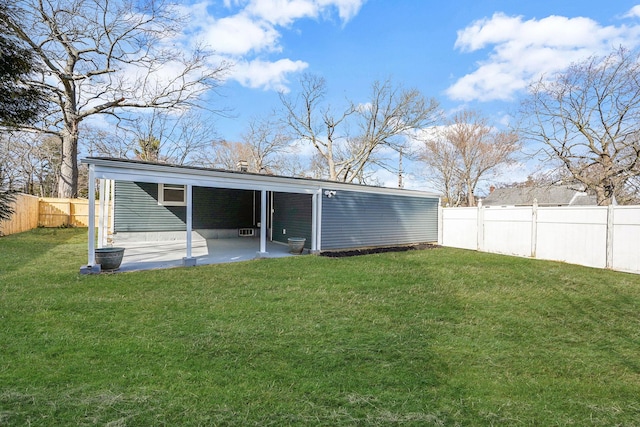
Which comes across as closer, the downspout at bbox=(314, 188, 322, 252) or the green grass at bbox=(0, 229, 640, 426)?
the green grass at bbox=(0, 229, 640, 426)

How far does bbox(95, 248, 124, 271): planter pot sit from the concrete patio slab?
261 mm

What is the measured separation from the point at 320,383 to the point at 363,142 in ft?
68.1

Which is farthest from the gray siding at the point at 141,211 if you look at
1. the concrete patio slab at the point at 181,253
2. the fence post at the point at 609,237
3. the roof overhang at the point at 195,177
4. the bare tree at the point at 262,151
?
the bare tree at the point at 262,151

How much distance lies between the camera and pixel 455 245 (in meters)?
12.3

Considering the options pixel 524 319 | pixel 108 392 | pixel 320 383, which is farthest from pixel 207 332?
pixel 524 319

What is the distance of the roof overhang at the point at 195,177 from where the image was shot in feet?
21.1

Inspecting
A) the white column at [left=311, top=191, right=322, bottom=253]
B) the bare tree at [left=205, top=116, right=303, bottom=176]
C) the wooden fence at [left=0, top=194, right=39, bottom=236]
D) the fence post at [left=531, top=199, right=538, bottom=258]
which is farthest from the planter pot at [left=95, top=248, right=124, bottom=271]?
the bare tree at [left=205, top=116, right=303, bottom=176]

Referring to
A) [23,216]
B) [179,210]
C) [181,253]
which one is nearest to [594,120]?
[181,253]

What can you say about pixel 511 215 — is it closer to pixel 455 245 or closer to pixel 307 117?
pixel 455 245

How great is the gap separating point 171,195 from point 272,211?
3807 millimetres

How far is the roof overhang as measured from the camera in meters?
6.42

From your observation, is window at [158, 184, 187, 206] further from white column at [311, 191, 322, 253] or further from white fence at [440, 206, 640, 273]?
white fence at [440, 206, 640, 273]

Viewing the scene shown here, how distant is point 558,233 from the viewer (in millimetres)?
9180

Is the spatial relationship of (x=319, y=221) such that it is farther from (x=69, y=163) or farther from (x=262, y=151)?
(x=262, y=151)
